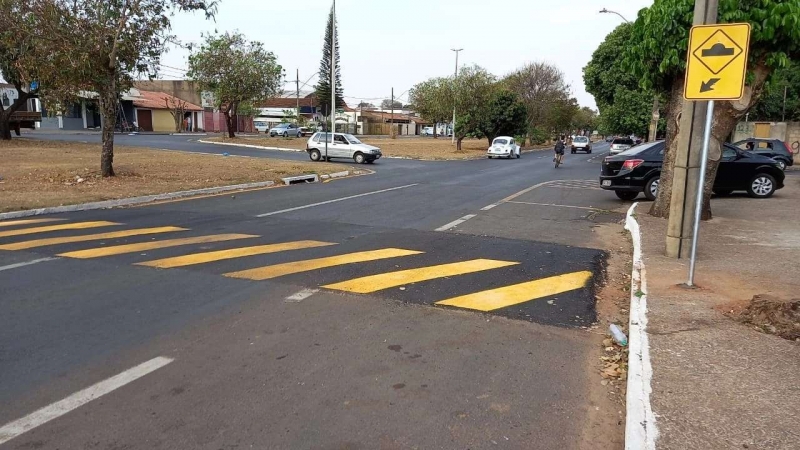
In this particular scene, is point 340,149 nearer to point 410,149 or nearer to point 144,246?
point 410,149

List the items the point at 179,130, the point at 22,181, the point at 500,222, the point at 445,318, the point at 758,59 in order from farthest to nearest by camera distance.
A: 1. the point at 179,130
2. the point at 22,181
3. the point at 500,222
4. the point at 758,59
5. the point at 445,318

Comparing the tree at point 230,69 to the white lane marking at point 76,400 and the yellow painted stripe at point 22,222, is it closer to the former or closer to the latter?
the yellow painted stripe at point 22,222

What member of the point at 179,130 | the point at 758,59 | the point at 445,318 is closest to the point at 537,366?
the point at 445,318

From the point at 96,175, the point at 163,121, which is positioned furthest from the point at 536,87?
the point at 96,175

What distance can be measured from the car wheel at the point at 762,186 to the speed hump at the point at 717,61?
11.1 m

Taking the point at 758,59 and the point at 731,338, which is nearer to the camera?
the point at 731,338

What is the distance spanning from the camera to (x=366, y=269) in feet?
24.3

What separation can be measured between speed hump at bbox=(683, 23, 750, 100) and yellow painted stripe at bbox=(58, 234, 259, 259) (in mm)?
6682

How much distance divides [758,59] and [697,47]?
13.7 feet

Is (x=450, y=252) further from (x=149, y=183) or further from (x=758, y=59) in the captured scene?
(x=149, y=183)

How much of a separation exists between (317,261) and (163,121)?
230 feet

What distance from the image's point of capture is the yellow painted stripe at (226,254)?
296 inches

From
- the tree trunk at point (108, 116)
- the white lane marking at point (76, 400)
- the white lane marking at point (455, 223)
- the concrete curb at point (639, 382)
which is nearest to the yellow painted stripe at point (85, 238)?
the white lane marking at point (455, 223)

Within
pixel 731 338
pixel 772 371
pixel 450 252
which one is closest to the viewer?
pixel 772 371
